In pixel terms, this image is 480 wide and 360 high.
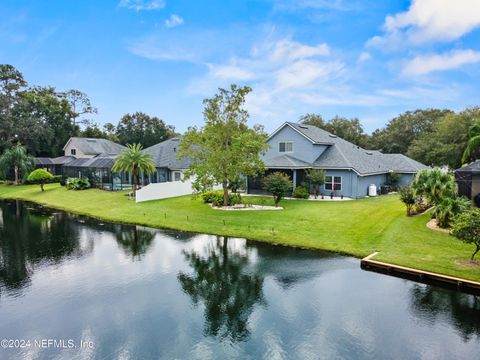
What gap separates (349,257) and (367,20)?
1724 cm

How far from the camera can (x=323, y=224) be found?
19.2 m

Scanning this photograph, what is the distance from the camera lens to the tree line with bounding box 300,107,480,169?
39.1 metres

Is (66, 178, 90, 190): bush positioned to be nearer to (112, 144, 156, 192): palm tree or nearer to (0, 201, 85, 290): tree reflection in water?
(112, 144, 156, 192): palm tree

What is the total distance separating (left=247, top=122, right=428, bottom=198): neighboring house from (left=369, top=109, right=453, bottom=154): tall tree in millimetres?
Result: 21508

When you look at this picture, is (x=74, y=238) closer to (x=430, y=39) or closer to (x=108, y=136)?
(x=430, y=39)

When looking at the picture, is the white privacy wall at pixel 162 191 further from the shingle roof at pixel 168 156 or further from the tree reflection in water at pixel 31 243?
the tree reflection in water at pixel 31 243

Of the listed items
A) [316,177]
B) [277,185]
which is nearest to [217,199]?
[277,185]

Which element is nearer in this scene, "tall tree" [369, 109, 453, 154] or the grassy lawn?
the grassy lawn

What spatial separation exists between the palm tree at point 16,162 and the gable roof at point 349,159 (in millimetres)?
35150

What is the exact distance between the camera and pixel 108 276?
13.1m

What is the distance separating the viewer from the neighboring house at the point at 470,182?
63.8 ft

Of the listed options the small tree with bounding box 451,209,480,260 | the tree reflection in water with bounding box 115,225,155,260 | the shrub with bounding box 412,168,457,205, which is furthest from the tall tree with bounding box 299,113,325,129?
the small tree with bounding box 451,209,480,260

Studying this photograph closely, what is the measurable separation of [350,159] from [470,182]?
1118 centimetres

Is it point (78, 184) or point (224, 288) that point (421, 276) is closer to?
point (224, 288)
